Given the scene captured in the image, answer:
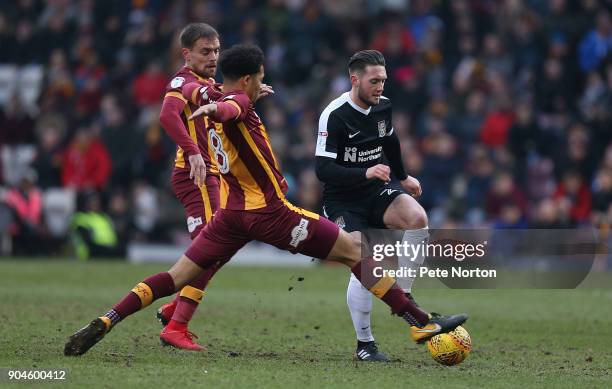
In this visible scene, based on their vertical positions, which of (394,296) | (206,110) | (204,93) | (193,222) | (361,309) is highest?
(204,93)

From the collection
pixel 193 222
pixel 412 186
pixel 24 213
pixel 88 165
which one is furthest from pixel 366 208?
pixel 88 165

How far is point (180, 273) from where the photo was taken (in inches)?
368

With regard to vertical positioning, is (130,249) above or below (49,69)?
below

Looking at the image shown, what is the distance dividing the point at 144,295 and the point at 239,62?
1932 mm

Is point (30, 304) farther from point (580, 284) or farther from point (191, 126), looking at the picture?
point (580, 284)

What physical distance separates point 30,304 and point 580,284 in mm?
8589

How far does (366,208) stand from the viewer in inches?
400

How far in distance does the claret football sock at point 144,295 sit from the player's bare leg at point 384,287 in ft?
4.18

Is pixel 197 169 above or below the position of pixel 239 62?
below

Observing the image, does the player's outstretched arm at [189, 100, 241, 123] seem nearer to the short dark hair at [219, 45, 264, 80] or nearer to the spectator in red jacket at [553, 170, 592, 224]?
the short dark hair at [219, 45, 264, 80]

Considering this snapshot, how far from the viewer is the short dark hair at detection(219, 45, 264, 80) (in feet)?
29.9

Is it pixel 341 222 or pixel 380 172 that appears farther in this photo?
pixel 341 222

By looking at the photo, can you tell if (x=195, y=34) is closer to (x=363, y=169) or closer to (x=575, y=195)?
(x=363, y=169)


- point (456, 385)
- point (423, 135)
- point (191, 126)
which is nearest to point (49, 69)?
point (423, 135)
